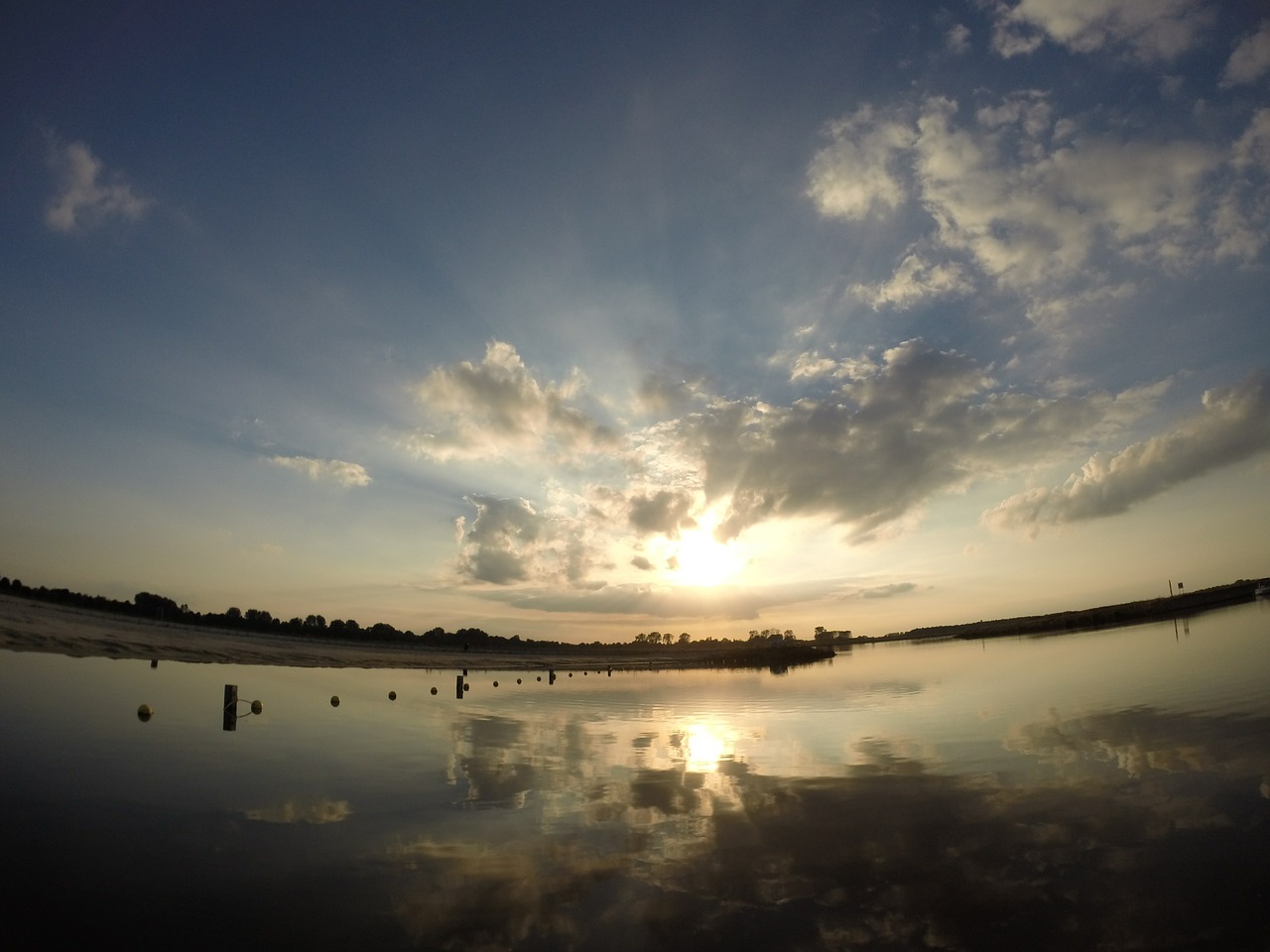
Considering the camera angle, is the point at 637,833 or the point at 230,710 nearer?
the point at 637,833

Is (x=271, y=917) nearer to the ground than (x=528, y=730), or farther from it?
farther from it

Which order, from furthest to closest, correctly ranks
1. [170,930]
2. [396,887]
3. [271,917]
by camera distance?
[396,887]
[271,917]
[170,930]

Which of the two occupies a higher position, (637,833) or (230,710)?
(230,710)

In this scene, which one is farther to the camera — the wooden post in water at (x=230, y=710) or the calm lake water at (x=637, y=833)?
the wooden post in water at (x=230, y=710)

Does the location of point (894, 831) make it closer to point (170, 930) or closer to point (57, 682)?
point (170, 930)

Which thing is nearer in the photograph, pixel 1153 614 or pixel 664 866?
pixel 664 866

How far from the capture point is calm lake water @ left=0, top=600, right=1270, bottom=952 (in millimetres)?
8500

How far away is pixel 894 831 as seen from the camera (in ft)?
41.1

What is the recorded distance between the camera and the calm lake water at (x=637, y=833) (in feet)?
27.9

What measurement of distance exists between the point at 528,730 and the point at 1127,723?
74.1 feet

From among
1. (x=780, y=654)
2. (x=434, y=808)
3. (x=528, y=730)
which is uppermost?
(x=434, y=808)

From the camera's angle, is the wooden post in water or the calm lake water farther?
the wooden post in water

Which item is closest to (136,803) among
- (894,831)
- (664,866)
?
(664,866)

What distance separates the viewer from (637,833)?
12852 mm
